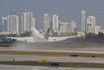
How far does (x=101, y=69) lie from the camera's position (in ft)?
122

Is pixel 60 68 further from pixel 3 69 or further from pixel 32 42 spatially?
pixel 32 42

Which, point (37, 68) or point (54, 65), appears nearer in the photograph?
point (37, 68)

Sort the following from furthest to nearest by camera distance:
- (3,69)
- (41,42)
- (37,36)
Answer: (37,36), (41,42), (3,69)

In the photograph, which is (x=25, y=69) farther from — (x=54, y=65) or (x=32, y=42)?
(x=32, y=42)

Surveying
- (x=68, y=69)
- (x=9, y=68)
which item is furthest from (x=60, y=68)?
(x=9, y=68)

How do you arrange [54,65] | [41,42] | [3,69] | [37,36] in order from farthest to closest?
[37,36], [41,42], [54,65], [3,69]

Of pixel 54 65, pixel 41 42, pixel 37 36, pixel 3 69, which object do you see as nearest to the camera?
pixel 3 69

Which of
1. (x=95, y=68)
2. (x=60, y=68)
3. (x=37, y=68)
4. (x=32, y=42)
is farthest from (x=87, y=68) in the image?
(x=32, y=42)

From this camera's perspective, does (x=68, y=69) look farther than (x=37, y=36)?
No

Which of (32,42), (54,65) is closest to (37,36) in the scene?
(32,42)

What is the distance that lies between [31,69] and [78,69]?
615 cm

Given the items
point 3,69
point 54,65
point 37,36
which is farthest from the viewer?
point 37,36

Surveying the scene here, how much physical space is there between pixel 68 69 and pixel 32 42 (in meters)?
92.6

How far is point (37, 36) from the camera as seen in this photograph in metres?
134
